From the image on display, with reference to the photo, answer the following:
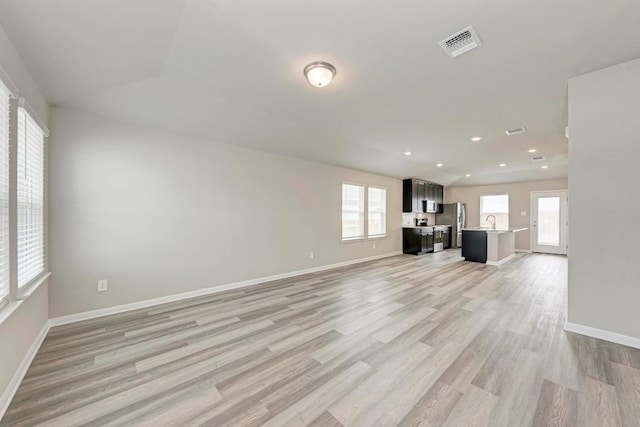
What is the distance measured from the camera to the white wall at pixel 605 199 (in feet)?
7.75

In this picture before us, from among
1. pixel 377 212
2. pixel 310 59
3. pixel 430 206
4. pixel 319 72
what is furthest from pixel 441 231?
pixel 310 59

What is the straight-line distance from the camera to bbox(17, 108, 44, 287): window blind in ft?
6.82

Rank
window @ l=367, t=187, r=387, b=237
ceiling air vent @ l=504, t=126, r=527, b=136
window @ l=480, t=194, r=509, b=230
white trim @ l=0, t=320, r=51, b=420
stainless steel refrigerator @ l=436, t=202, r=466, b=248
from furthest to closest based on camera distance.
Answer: stainless steel refrigerator @ l=436, t=202, r=466, b=248, window @ l=480, t=194, r=509, b=230, window @ l=367, t=187, r=387, b=237, ceiling air vent @ l=504, t=126, r=527, b=136, white trim @ l=0, t=320, r=51, b=420

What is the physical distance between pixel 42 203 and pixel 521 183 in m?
11.6

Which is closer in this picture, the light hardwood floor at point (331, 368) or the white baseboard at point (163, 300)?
the light hardwood floor at point (331, 368)

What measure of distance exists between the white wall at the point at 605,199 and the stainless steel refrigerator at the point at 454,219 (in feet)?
23.5

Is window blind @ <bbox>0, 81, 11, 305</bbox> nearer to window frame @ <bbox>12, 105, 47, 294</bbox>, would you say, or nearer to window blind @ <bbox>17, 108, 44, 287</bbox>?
window frame @ <bbox>12, 105, 47, 294</bbox>

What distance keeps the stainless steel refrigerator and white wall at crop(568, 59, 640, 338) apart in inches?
282

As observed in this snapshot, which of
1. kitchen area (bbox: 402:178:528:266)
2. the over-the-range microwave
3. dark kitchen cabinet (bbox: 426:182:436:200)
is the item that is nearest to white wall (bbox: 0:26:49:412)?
kitchen area (bbox: 402:178:528:266)

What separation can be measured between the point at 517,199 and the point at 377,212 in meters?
5.42

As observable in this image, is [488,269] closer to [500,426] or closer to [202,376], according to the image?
[500,426]

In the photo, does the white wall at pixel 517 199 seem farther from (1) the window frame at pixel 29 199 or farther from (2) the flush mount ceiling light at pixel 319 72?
(1) the window frame at pixel 29 199

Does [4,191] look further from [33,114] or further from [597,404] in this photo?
[597,404]

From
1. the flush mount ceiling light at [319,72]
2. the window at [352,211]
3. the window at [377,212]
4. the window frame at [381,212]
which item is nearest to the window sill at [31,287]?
the flush mount ceiling light at [319,72]
